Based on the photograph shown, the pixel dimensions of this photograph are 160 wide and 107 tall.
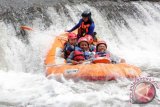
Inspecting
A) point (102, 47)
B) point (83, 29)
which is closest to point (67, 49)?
point (102, 47)

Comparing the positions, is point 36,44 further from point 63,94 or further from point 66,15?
point 63,94

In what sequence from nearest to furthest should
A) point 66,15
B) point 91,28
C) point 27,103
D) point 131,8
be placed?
point 27,103, point 91,28, point 66,15, point 131,8

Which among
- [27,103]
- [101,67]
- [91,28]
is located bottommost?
[27,103]

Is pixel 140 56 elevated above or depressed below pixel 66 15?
below

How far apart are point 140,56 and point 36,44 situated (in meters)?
3.10

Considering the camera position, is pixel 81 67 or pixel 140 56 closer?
pixel 81 67

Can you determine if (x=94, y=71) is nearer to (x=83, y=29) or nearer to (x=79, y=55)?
(x=79, y=55)

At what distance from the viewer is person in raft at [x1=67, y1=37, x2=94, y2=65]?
878 cm

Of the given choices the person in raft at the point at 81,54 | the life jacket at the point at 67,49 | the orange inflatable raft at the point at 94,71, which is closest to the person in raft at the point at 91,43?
the person in raft at the point at 81,54

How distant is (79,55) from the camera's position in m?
8.78

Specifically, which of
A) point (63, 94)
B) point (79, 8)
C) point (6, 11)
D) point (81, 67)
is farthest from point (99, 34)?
point (63, 94)

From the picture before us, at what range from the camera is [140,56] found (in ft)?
38.2

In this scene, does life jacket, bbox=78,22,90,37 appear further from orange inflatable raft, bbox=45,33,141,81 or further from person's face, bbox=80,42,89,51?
orange inflatable raft, bbox=45,33,141,81

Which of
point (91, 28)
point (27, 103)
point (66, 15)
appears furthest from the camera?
point (66, 15)
